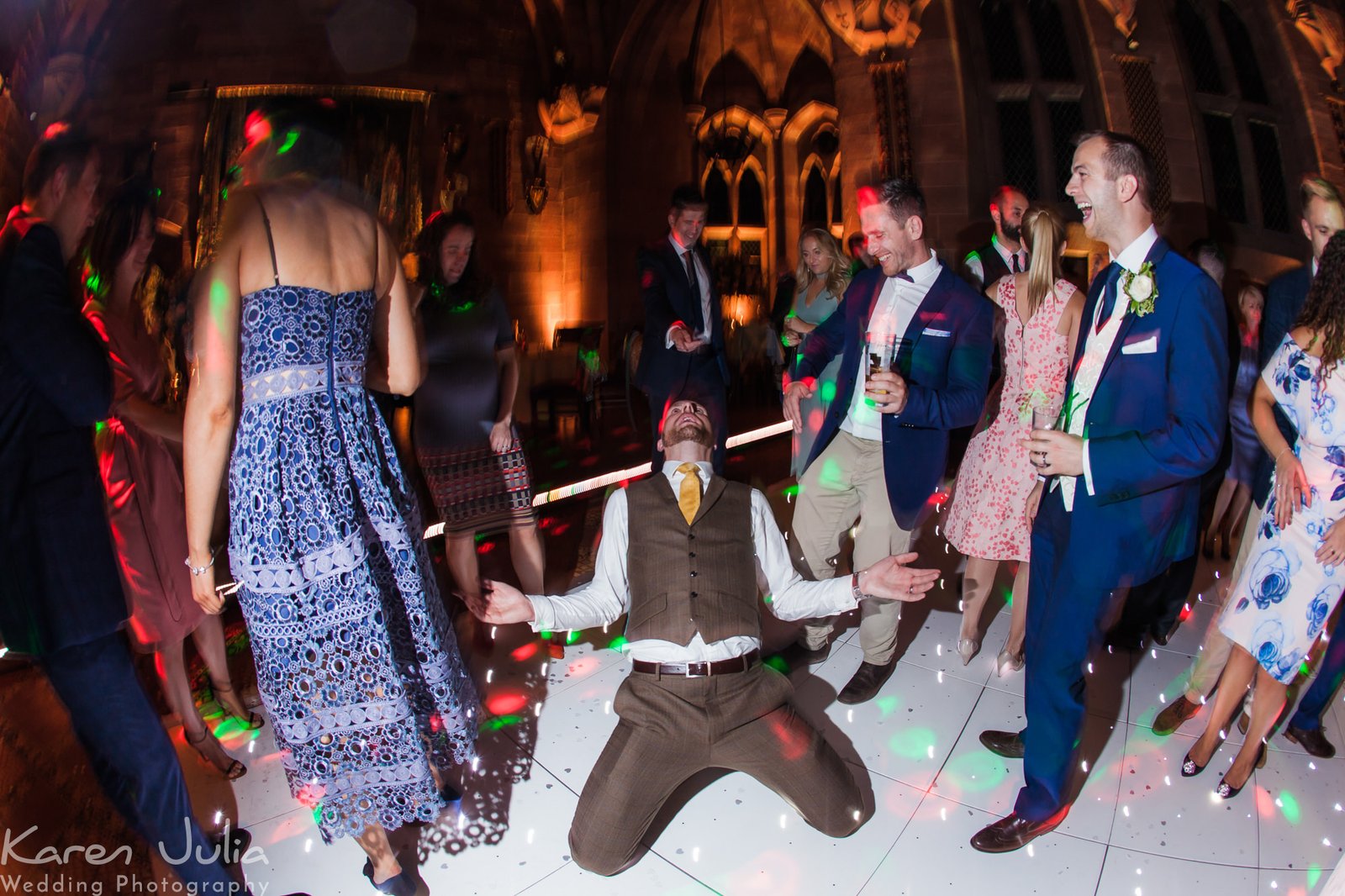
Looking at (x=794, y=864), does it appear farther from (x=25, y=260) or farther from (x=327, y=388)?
(x=25, y=260)

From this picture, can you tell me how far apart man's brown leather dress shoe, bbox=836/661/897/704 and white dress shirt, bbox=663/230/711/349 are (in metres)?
1.36

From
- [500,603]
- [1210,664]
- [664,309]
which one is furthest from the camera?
[664,309]

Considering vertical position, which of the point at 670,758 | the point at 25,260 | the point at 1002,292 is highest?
the point at 25,260

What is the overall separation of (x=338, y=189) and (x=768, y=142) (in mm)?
11378

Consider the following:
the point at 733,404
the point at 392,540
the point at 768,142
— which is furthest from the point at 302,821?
the point at 768,142

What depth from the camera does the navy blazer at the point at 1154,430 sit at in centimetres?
129

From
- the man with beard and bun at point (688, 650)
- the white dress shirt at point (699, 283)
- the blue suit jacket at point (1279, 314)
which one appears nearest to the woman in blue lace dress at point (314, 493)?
the man with beard and bun at point (688, 650)

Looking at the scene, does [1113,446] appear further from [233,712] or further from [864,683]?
[233,712]

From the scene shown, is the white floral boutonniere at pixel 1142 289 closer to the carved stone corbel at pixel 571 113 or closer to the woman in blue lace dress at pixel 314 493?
the woman in blue lace dress at pixel 314 493

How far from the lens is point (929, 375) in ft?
6.78

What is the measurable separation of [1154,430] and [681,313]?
184cm

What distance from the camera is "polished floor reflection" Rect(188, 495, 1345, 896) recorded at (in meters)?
1.47

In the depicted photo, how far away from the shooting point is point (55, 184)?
3.74ft

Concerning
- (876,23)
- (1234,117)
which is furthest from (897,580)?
(876,23)
